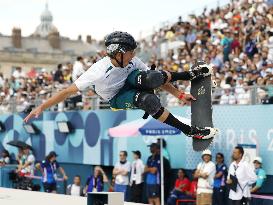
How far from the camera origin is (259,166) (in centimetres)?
1343

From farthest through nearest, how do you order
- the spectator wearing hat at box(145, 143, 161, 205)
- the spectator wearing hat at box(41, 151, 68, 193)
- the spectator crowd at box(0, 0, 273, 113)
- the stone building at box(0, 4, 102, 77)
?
1. the stone building at box(0, 4, 102, 77)
2. the spectator wearing hat at box(41, 151, 68, 193)
3. the spectator wearing hat at box(145, 143, 161, 205)
4. the spectator crowd at box(0, 0, 273, 113)

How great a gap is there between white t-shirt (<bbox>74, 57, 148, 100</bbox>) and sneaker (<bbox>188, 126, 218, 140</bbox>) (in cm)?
108

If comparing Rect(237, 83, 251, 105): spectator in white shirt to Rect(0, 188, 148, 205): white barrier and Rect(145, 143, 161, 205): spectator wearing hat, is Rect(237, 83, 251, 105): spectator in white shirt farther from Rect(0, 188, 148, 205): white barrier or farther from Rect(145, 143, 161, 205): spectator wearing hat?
Rect(0, 188, 148, 205): white barrier

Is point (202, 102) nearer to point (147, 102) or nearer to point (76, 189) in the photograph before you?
point (147, 102)

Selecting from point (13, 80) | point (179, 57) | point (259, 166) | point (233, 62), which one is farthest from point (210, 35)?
point (13, 80)

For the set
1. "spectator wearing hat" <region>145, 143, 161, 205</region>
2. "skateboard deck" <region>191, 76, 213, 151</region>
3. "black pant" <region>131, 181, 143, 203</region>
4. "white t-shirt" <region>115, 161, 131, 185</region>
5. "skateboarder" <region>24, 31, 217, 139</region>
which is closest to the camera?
"skateboarder" <region>24, 31, 217, 139</region>

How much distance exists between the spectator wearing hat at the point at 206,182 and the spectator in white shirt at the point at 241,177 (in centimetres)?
69

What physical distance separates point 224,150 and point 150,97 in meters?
6.95

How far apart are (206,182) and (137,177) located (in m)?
2.37

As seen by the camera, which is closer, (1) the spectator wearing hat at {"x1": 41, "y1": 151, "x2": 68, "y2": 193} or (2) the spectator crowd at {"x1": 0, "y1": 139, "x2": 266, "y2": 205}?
(2) the spectator crowd at {"x1": 0, "y1": 139, "x2": 266, "y2": 205}

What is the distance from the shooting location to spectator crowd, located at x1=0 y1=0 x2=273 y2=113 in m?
14.7

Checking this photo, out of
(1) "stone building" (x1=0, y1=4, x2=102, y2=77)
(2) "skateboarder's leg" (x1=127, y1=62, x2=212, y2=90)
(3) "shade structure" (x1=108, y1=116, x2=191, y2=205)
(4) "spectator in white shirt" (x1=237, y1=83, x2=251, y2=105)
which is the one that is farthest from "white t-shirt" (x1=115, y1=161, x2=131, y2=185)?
(1) "stone building" (x1=0, y1=4, x2=102, y2=77)

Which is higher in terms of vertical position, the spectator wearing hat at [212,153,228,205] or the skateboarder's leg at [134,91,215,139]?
the skateboarder's leg at [134,91,215,139]

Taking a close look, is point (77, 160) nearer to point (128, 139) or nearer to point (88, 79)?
point (128, 139)
